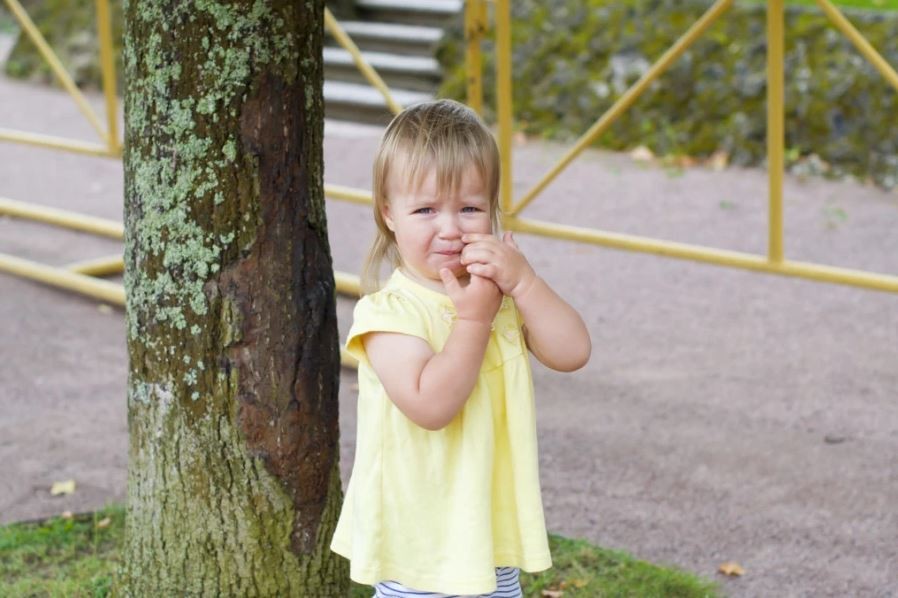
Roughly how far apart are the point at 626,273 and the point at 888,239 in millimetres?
1404

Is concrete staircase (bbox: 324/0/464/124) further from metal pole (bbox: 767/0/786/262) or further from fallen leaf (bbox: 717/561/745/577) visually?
fallen leaf (bbox: 717/561/745/577)

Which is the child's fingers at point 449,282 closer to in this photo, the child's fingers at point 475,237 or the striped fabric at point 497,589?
the child's fingers at point 475,237

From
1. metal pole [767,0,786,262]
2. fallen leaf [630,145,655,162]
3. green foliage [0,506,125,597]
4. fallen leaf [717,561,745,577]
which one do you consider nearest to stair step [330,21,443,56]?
fallen leaf [630,145,655,162]

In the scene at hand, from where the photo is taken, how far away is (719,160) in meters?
8.55

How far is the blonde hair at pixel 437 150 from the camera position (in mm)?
2340

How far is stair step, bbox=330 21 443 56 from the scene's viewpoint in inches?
414

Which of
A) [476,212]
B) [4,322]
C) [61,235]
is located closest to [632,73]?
[61,235]

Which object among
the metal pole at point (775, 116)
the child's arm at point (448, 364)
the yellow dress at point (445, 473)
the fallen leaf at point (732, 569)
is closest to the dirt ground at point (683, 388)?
the fallen leaf at point (732, 569)

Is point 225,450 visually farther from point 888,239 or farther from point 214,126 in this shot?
point 888,239

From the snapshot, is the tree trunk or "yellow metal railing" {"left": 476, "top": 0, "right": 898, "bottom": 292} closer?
the tree trunk

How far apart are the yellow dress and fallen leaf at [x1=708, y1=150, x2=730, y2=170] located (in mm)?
6303

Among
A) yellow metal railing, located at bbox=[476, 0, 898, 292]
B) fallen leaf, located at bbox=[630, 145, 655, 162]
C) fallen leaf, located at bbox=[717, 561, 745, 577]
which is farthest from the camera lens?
fallen leaf, located at bbox=[630, 145, 655, 162]

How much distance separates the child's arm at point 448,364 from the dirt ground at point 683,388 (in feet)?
5.63

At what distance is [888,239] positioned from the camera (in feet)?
23.3
